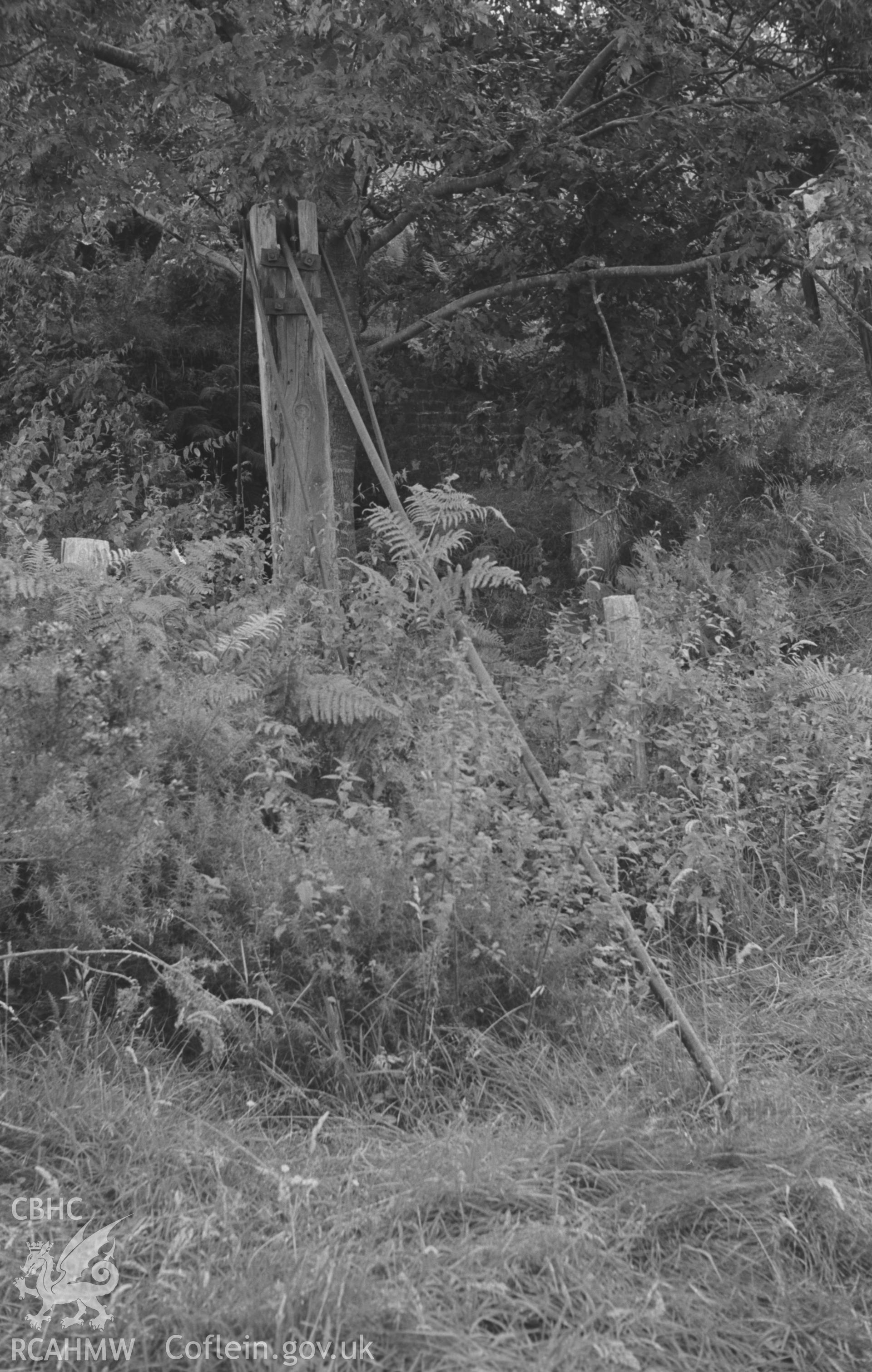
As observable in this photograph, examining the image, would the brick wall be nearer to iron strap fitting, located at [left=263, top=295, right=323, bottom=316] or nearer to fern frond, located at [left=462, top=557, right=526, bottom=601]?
iron strap fitting, located at [left=263, top=295, right=323, bottom=316]

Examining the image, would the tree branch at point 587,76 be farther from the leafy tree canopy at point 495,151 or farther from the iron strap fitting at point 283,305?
the iron strap fitting at point 283,305

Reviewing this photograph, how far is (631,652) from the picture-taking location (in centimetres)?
523

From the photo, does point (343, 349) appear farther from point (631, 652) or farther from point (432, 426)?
point (631, 652)

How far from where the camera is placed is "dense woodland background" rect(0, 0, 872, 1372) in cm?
282

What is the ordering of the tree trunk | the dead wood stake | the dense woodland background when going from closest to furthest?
the dense woodland background → the dead wood stake → the tree trunk

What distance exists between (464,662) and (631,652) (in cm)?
95

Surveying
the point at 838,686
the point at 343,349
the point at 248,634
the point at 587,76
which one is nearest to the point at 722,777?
the point at 838,686

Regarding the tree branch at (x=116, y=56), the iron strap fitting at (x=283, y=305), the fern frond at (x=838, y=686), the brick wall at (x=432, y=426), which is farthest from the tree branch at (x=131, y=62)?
the fern frond at (x=838, y=686)

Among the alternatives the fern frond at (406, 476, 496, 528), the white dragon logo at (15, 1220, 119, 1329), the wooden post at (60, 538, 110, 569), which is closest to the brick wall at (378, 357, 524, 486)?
the fern frond at (406, 476, 496, 528)

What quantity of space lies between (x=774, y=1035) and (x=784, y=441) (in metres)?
5.58

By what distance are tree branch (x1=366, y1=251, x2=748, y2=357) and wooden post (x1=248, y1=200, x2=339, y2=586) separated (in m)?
1.57

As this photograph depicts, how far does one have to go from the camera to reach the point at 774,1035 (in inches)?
148

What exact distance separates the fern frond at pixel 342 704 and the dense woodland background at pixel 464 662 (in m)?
0.01

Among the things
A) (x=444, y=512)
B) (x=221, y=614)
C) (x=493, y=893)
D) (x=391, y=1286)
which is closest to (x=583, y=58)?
(x=444, y=512)
